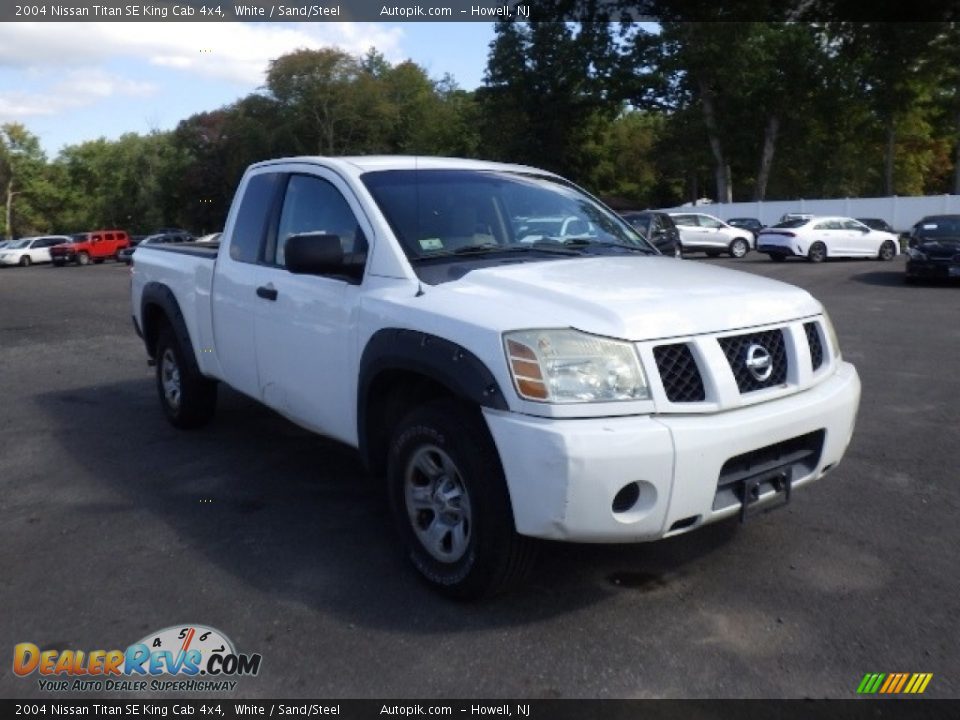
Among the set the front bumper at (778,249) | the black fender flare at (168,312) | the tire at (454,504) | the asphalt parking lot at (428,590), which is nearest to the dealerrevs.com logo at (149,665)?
the asphalt parking lot at (428,590)

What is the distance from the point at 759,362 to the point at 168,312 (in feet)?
14.2

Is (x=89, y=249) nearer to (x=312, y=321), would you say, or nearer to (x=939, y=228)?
(x=939, y=228)

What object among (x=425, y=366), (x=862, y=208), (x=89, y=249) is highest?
(x=425, y=366)

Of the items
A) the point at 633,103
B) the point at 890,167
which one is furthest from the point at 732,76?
the point at 890,167

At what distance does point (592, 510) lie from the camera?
3217mm

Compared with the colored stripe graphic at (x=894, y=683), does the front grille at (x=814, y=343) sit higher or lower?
higher

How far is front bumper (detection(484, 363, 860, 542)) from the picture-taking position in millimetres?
3174

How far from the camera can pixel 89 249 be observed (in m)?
47.3

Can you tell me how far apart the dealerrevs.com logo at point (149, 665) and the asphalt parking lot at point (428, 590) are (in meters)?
0.06

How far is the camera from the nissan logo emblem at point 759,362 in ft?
11.9

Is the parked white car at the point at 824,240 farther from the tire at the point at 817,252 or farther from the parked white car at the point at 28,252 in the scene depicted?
the parked white car at the point at 28,252

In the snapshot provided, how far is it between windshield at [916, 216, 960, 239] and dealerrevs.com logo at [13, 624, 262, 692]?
763 inches

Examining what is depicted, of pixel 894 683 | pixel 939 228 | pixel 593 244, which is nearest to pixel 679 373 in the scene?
pixel 894 683

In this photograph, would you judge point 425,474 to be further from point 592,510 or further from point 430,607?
point 592,510
